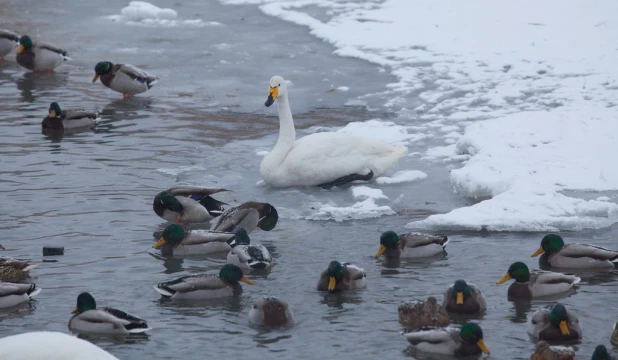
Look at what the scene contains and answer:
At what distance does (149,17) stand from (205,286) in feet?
50.2

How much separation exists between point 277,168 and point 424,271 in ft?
10.1

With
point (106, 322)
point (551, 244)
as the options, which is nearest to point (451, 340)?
point (551, 244)

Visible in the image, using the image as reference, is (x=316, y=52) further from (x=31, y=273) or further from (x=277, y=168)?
(x=31, y=273)

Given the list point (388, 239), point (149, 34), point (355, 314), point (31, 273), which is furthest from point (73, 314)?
point (149, 34)

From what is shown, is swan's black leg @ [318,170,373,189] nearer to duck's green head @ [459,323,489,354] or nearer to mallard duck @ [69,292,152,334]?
mallard duck @ [69,292,152,334]

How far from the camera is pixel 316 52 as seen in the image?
1897cm

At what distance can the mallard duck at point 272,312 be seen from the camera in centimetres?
738

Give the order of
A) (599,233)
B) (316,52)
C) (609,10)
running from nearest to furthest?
1. (599,233)
2. (316,52)
3. (609,10)

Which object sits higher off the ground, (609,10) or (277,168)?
(609,10)

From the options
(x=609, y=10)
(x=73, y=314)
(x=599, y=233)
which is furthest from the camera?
(x=609, y=10)

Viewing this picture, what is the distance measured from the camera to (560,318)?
7.05m

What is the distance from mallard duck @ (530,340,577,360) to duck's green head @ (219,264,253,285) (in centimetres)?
264

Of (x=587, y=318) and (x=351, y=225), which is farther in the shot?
(x=351, y=225)

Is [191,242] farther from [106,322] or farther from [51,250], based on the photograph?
[106,322]
